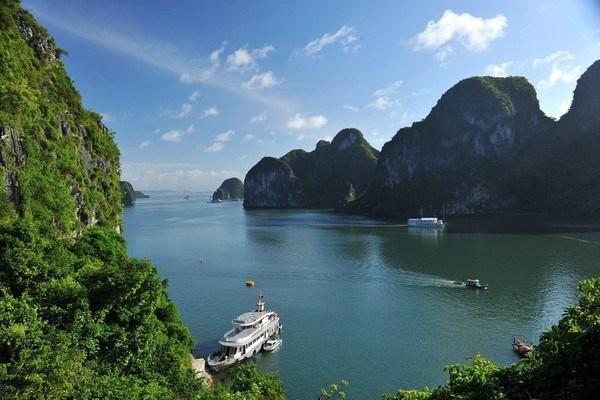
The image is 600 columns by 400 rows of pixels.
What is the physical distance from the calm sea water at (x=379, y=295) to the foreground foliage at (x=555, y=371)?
44.1 feet

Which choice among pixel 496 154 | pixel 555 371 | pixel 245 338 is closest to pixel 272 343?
pixel 245 338

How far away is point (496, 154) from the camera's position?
499 ft

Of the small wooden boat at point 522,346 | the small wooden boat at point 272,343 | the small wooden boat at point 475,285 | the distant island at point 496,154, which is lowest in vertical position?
the small wooden boat at point 272,343

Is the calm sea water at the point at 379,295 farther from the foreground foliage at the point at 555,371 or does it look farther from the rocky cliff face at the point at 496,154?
the rocky cliff face at the point at 496,154

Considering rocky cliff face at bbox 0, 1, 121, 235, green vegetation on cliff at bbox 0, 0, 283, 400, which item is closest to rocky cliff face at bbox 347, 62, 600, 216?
rocky cliff face at bbox 0, 1, 121, 235

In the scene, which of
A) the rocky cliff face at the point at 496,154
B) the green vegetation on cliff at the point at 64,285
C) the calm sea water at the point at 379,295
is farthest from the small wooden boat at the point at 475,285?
the rocky cliff face at the point at 496,154

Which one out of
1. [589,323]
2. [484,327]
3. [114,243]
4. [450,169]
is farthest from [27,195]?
[450,169]

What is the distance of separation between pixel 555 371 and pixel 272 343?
1002 inches

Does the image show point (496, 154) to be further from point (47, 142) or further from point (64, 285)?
point (64, 285)

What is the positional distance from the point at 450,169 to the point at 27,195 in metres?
151

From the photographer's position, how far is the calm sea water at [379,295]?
1110 inches

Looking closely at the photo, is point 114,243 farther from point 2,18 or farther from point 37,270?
point 2,18

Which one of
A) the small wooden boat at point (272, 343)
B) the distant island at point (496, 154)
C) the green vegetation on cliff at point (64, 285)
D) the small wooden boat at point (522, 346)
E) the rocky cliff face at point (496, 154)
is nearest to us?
the green vegetation on cliff at point (64, 285)

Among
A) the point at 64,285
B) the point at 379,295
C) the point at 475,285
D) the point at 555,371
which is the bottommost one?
the point at 379,295
